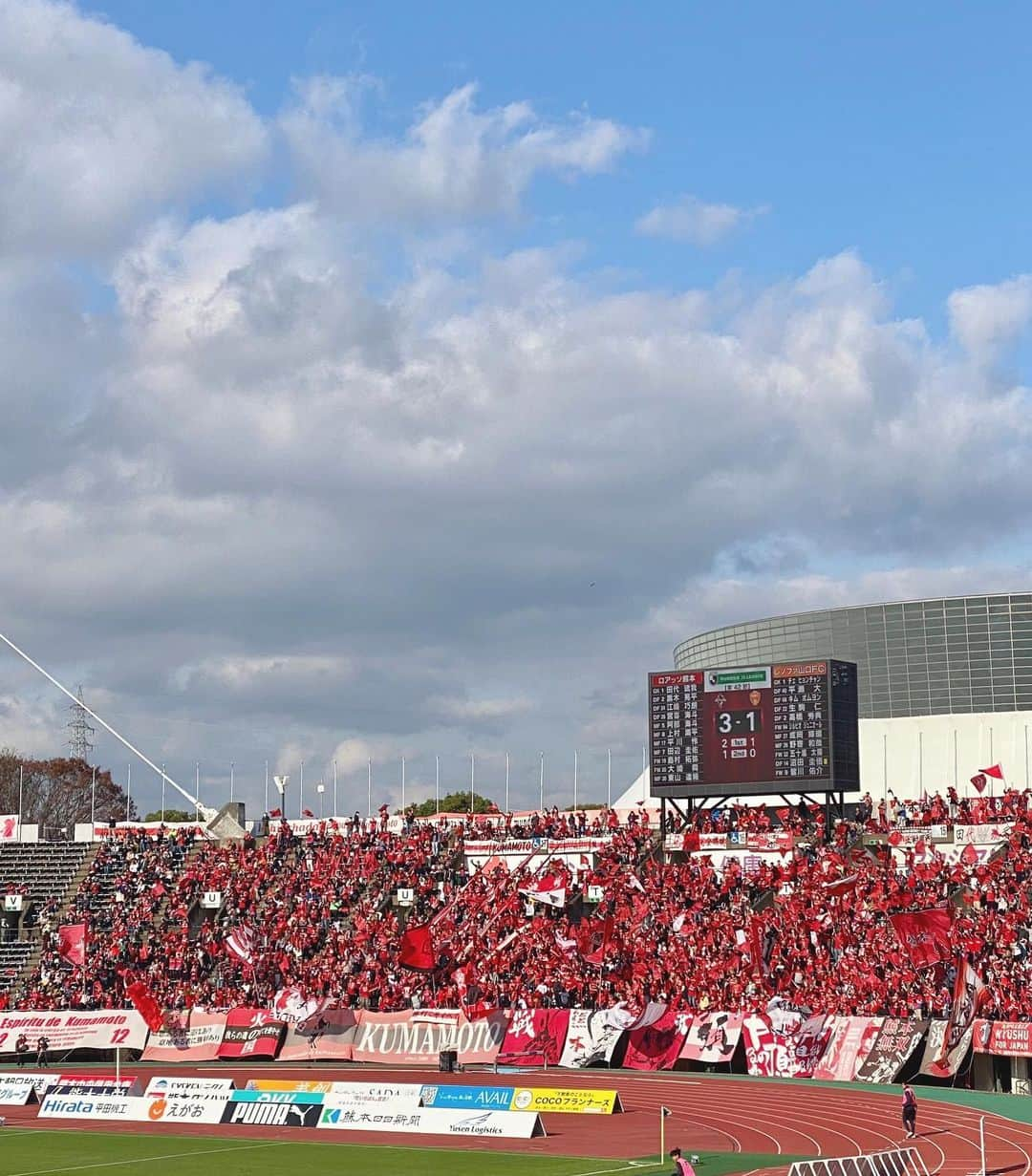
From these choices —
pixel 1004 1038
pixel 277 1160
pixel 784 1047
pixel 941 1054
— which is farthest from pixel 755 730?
pixel 277 1160

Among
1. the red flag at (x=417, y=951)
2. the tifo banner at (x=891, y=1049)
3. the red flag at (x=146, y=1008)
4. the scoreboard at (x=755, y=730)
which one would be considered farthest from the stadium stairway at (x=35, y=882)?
the tifo banner at (x=891, y=1049)

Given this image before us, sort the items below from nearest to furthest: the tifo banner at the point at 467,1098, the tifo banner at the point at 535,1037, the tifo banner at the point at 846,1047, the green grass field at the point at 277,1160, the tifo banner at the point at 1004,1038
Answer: the green grass field at the point at 277,1160 < the tifo banner at the point at 467,1098 < the tifo banner at the point at 1004,1038 < the tifo banner at the point at 846,1047 < the tifo banner at the point at 535,1037

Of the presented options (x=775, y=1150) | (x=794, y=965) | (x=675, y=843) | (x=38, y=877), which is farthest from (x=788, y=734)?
(x=38, y=877)

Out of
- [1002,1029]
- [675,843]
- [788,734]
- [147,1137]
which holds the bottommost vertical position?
[147,1137]

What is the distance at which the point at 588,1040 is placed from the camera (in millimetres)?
53312

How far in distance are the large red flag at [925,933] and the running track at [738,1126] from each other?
5.10 metres

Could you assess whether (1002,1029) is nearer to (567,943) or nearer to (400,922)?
(567,943)

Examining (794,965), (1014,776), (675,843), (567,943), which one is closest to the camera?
(794,965)

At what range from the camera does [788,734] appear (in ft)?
199

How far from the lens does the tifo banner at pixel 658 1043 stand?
51.7m

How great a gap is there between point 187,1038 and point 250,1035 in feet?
8.45

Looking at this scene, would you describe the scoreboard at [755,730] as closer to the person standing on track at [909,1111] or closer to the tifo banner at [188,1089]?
the tifo banner at [188,1089]

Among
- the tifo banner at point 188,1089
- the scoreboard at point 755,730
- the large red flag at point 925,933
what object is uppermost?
the scoreboard at point 755,730

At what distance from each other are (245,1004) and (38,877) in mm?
17638
